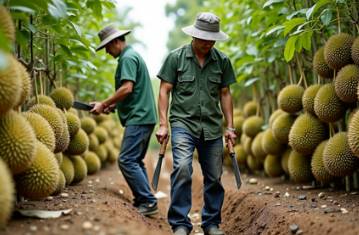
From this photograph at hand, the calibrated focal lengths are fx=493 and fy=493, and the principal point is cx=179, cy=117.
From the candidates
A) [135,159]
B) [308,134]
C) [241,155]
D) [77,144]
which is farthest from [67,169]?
[241,155]

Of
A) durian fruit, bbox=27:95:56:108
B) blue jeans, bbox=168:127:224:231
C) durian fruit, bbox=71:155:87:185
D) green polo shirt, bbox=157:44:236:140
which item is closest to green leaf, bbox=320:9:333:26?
green polo shirt, bbox=157:44:236:140

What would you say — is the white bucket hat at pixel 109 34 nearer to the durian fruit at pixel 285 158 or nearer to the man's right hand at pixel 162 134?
the man's right hand at pixel 162 134

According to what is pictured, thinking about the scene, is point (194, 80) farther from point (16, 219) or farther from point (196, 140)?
point (16, 219)

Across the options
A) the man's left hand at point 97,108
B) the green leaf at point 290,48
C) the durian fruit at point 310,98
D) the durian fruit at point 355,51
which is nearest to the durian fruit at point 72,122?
the man's left hand at point 97,108

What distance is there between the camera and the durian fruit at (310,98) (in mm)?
4656

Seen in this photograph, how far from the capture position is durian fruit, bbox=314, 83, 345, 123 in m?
4.29

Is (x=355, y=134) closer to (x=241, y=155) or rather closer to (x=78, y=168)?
(x=78, y=168)

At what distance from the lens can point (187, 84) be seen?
418 cm

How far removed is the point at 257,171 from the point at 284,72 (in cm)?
154

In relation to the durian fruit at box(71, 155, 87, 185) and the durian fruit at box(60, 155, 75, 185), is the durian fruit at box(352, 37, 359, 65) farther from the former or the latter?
the durian fruit at box(71, 155, 87, 185)

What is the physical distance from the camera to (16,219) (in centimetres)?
298

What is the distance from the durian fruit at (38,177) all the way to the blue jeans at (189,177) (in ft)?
3.65

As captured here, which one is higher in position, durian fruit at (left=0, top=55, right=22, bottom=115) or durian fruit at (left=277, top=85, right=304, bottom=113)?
durian fruit at (left=0, top=55, right=22, bottom=115)

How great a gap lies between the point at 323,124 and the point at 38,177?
2824 mm
